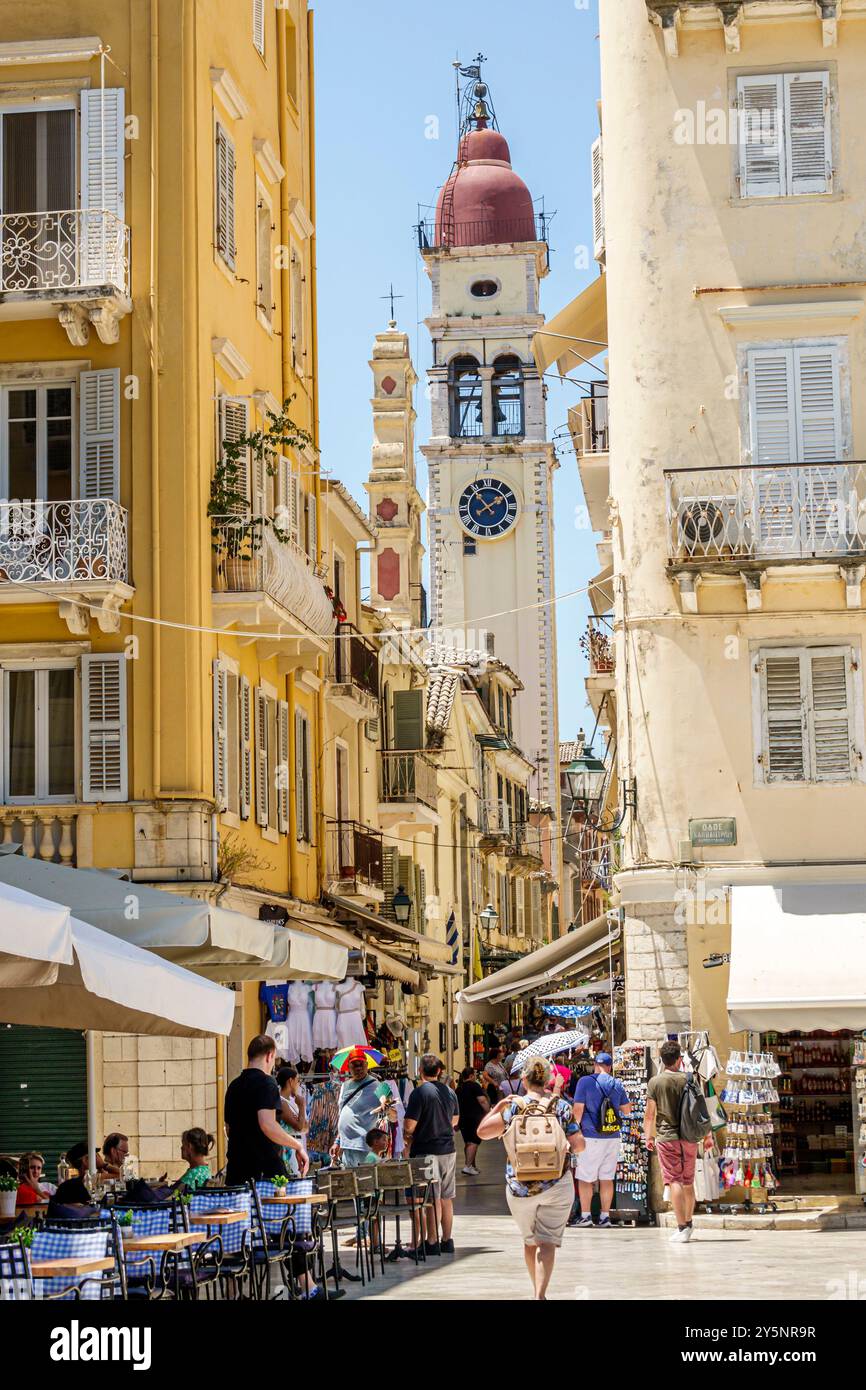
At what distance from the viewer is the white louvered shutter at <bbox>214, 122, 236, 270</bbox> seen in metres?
27.2

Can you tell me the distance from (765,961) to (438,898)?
1207 inches

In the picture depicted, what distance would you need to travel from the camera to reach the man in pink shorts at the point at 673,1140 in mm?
20219

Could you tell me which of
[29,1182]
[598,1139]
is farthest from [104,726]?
[29,1182]

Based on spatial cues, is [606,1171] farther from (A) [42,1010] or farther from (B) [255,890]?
(A) [42,1010]

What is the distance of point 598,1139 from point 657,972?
2.45 metres

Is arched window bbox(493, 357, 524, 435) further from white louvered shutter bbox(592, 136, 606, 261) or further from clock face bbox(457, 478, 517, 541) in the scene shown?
white louvered shutter bbox(592, 136, 606, 261)

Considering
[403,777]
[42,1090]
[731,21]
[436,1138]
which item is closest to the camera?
[436,1138]

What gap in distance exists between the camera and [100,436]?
83.9 feet

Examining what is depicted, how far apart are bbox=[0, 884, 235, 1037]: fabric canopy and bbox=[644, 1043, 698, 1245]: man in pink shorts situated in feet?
19.1

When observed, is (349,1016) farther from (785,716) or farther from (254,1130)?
(254,1130)

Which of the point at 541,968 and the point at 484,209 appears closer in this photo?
the point at 541,968

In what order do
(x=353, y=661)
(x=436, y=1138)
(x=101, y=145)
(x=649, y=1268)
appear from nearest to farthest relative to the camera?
(x=649, y=1268) < (x=436, y=1138) < (x=101, y=145) < (x=353, y=661)

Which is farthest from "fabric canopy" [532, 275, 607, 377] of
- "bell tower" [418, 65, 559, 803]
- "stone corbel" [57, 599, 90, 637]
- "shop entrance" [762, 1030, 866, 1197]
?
"bell tower" [418, 65, 559, 803]

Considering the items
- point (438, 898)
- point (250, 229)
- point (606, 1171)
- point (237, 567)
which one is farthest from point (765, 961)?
point (438, 898)
